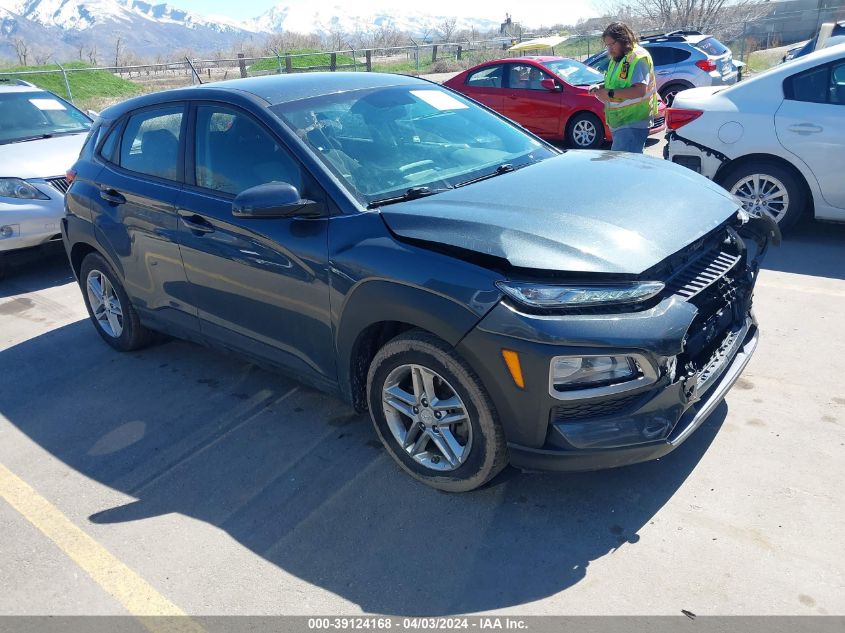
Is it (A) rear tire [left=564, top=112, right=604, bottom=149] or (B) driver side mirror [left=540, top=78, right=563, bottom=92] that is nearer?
(A) rear tire [left=564, top=112, right=604, bottom=149]

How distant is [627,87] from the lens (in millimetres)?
6473

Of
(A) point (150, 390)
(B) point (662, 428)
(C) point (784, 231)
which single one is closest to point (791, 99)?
(C) point (784, 231)

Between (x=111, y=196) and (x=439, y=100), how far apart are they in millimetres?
2200

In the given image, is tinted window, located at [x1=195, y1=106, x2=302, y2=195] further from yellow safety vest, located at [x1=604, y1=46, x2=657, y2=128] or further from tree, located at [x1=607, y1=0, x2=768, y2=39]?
tree, located at [x1=607, y1=0, x2=768, y2=39]

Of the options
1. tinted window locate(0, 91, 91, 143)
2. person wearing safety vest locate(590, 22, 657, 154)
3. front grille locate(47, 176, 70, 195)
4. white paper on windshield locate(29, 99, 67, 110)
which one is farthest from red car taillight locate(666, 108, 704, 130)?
white paper on windshield locate(29, 99, 67, 110)

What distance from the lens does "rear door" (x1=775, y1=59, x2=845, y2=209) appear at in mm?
5875

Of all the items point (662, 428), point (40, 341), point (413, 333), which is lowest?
point (40, 341)

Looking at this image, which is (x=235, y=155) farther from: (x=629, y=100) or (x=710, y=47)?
(x=710, y=47)

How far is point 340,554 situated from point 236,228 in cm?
174

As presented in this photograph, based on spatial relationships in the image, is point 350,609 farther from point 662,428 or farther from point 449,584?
point 662,428

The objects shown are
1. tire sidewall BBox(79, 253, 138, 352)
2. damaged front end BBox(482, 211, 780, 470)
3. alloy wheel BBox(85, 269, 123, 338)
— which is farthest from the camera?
alloy wheel BBox(85, 269, 123, 338)

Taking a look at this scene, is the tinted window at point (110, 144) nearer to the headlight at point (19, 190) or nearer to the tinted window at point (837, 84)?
the headlight at point (19, 190)

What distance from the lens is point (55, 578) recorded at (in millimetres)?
3059

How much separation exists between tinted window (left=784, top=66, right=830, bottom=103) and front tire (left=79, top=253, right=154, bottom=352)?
555 centimetres
